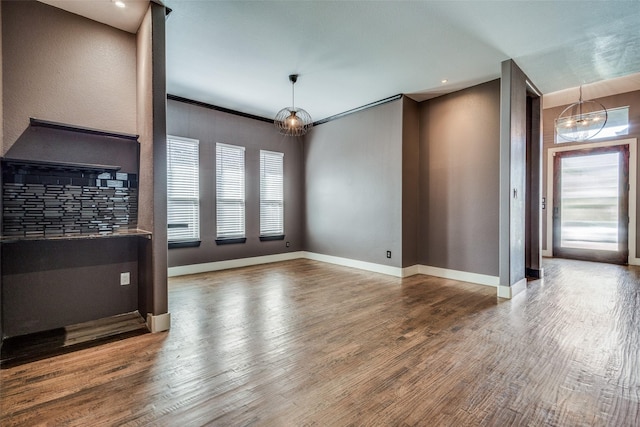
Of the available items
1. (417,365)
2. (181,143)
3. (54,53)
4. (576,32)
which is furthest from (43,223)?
(576,32)

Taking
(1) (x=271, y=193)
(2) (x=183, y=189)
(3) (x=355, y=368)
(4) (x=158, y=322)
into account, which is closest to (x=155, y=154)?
(4) (x=158, y=322)

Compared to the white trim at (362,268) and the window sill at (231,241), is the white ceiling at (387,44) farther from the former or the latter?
the white trim at (362,268)

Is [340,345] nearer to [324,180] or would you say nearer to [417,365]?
[417,365]

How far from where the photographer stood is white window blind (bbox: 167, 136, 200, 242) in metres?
4.98

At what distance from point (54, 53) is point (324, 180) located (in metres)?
4.54

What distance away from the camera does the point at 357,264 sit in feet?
18.9

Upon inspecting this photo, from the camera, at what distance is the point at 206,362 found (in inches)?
89.0

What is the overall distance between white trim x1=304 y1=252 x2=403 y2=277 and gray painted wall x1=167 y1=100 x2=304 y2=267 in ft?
1.74

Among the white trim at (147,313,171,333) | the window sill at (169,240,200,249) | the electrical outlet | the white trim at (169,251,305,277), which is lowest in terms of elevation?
the white trim at (147,313,171,333)

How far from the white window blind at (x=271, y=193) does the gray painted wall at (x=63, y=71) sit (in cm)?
318

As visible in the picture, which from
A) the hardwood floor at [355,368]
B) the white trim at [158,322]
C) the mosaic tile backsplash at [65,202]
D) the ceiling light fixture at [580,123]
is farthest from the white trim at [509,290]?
the mosaic tile backsplash at [65,202]

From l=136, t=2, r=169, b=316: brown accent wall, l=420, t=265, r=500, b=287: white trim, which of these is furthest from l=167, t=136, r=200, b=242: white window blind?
l=420, t=265, r=500, b=287: white trim

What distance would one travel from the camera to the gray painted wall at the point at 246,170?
5.14 meters

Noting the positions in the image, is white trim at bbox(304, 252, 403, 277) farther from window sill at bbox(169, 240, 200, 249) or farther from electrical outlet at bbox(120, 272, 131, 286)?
electrical outlet at bbox(120, 272, 131, 286)
